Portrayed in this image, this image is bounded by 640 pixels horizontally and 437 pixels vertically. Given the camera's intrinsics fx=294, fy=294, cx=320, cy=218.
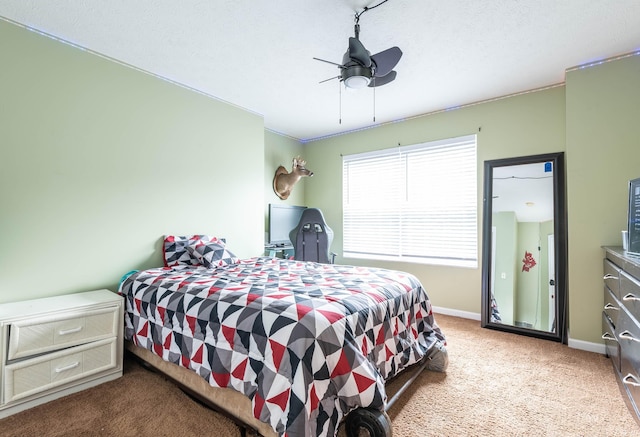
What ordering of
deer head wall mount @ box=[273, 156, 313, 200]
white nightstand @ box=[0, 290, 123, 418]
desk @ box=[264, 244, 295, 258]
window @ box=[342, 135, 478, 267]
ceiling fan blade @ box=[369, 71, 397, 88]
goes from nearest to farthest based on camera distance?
white nightstand @ box=[0, 290, 123, 418], ceiling fan blade @ box=[369, 71, 397, 88], window @ box=[342, 135, 478, 267], desk @ box=[264, 244, 295, 258], deer head wall mount @ box=[273, 156, 313, 200]

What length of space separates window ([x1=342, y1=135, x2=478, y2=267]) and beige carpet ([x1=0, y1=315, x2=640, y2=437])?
1578 millimetres

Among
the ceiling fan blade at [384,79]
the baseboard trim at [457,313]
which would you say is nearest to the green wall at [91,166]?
the ceiling fan blade at [384,79]

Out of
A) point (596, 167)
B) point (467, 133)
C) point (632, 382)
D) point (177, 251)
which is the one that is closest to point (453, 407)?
point (632, 382)

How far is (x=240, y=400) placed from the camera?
5.31 ft

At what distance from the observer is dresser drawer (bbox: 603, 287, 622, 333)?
2.14 meters

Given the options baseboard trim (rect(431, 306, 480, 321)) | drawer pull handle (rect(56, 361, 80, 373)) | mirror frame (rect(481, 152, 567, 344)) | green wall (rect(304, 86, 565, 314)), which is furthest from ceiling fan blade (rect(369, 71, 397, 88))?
drawer pull handle (rect(56, 361, 80, 373))

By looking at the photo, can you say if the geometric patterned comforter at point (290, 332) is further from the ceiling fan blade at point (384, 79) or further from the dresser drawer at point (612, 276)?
the ceiling fan blade at point (384, 79)

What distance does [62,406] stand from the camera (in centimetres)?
190

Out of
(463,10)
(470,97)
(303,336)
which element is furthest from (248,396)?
(470,97)

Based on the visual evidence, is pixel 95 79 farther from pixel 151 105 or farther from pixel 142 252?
pixel 142 252

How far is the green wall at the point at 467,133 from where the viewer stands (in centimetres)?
319

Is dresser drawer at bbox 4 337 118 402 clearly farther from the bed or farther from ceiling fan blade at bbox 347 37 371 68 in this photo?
ceiling fan blade at bbox 347 37 371 68

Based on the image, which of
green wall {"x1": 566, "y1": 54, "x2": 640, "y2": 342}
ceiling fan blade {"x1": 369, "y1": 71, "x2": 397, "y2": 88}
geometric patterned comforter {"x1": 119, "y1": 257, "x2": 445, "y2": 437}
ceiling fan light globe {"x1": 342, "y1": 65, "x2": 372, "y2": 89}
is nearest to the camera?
geometric patterned comforter {"x1": 119, "y1": 257, "x2": 445, "y2": 437}

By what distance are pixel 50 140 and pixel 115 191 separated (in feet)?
1.89
